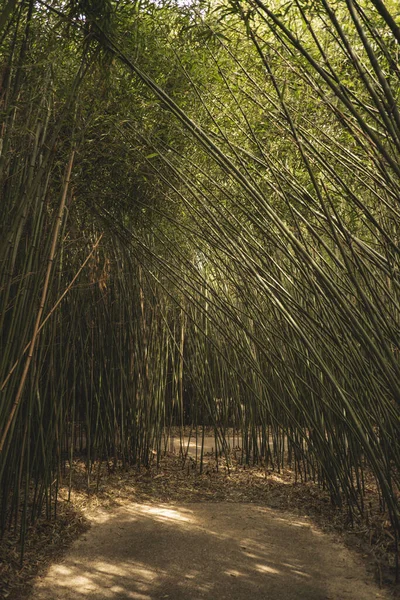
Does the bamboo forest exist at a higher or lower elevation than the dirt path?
higher

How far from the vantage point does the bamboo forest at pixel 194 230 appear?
2242 millimetres

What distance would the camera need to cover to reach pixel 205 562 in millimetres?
2725

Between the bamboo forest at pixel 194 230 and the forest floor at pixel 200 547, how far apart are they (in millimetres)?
40

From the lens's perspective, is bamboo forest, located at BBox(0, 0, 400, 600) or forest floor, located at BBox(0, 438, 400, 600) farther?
forest floor, located at BBox(0, 438, 400, 600)

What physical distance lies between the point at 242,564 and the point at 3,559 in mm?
1062

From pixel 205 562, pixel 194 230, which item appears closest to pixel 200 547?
pixel 205 562

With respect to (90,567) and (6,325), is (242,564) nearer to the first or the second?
(90,567)

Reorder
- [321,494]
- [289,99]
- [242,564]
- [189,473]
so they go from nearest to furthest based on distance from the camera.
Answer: [242,564] → [289,99] → [321,494] → [189,473]

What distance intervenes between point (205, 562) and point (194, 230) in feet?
6.35

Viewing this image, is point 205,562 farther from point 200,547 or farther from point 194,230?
point 194,230

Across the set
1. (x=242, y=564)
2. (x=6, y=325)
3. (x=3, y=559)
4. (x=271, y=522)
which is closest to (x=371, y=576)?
(x=242, y=564)

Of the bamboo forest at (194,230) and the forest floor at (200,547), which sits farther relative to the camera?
the forest floor at (200,547)

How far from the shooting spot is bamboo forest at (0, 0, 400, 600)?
2.24 m

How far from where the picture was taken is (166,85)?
10.7 ft
